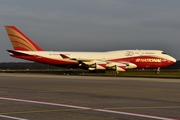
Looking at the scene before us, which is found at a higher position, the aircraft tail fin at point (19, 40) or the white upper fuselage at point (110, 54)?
the aircraft tail fin at point (19, 40)

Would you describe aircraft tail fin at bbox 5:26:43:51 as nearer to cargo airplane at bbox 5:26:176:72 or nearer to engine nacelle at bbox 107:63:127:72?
cargo airplane at bbox 5:26:176:72

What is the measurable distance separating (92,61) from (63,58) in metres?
5.36

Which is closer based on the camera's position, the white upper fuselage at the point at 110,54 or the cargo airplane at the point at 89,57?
the cargo airplane at the point at 89,57

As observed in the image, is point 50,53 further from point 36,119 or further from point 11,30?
point 36,119

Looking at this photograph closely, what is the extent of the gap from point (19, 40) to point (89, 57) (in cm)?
1338

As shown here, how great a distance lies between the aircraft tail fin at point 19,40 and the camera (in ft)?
225

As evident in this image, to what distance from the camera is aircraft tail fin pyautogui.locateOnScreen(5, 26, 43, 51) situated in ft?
225

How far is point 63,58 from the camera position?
68.5 meters

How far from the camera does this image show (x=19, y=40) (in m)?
68.9

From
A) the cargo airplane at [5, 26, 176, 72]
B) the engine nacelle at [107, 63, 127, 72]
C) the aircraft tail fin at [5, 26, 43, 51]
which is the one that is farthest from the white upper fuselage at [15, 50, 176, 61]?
the engine nacelle at [107, 63, 127, 72]

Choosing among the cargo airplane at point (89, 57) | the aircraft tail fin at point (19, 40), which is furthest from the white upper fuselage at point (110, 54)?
the aircraft tail fin at point (19, 40)

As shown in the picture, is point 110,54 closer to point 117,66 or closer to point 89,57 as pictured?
point 89,57

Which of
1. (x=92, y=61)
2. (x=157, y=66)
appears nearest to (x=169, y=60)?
(x=157, y=66)

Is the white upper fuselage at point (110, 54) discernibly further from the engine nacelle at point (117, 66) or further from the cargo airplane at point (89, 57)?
the engine nacelle at point (117, 66)
